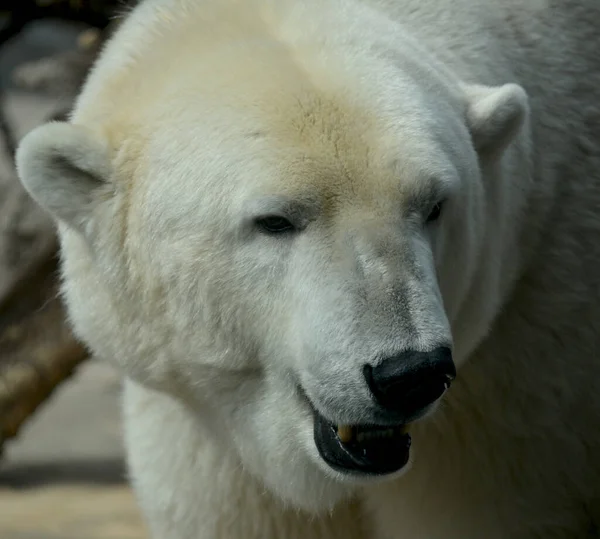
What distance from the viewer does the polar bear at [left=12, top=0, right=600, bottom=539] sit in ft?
7.43

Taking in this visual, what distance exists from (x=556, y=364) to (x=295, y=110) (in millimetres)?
1067

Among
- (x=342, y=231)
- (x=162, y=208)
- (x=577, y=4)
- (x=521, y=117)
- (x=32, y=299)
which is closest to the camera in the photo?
(x=342, y=231)

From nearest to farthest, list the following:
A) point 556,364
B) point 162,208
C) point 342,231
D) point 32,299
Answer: point 342,231
point 162,208
point 556,364
point 32,299

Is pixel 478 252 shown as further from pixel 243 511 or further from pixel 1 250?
pixel 1 250

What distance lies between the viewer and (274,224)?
7.58 ft

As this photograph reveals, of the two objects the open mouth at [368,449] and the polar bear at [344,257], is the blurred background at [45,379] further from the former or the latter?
the open mouth at [368,449]

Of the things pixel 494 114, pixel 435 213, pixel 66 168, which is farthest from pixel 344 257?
pixel 66 168

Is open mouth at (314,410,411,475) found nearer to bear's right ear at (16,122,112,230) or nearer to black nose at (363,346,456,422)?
black nose at (363,346,456,422)

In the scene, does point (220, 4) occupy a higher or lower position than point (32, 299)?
higher

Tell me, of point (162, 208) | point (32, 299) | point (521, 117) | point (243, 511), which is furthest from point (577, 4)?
point (32, 299)

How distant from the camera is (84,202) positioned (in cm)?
255

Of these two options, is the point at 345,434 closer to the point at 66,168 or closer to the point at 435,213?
the point at 435,213

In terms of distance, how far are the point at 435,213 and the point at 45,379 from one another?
3.11 metres

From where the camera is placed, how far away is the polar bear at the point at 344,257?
2.26 metres
